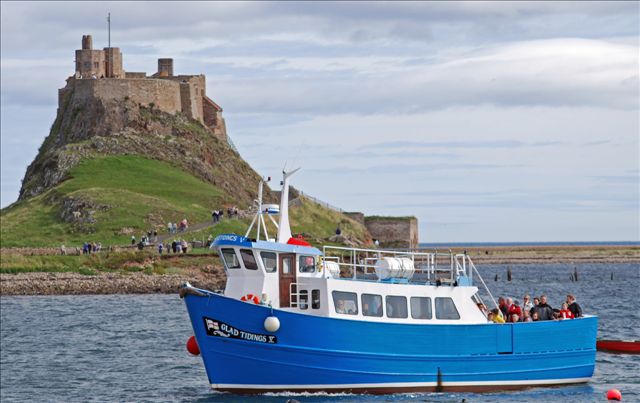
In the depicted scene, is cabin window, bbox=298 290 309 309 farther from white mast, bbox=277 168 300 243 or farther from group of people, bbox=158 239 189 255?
group of people, bbox=158 239 189 255

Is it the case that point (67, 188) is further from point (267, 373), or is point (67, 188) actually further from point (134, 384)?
point (267, 373)

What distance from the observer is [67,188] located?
126438 millimetres

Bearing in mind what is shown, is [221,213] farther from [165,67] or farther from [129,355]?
[129,355]

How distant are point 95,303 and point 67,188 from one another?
50.0 meters

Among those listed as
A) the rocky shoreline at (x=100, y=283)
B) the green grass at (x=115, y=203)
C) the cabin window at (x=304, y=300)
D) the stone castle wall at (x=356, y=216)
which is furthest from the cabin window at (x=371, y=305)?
the stone castle wall at (x=356, y=216)

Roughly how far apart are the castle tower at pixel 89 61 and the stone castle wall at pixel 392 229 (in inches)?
1507

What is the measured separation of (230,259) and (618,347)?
Result: 57.7 feet

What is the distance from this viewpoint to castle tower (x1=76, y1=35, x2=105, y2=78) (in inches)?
5748

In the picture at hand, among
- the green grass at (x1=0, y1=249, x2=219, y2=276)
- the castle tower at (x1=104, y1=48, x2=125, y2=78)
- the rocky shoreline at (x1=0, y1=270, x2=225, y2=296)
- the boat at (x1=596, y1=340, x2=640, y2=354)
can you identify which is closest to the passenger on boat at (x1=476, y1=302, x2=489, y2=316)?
the boat at (x1=596, y1=340, x2=640, y2=354)

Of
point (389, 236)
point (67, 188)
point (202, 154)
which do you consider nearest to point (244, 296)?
point (67, 188)

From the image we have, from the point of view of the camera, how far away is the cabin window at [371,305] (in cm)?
3662

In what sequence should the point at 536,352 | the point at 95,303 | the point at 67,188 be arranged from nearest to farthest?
the point at 536,352 → the point at 95,303 → the point at 67,188

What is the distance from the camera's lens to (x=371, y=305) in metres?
36.7

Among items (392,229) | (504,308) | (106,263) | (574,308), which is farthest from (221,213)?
(504,308)
